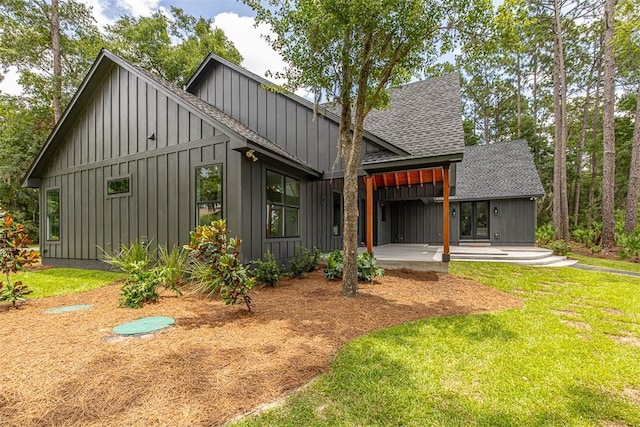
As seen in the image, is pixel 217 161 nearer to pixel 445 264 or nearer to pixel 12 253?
pixel 12 253

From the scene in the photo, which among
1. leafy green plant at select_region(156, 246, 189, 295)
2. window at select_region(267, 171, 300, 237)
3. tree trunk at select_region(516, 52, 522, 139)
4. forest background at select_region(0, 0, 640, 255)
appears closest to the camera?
leafy green plant at select_region(156, 246, 189, 295)

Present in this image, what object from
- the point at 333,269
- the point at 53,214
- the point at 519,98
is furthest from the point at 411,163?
the point at 519,98

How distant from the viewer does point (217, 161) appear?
21.5 feet

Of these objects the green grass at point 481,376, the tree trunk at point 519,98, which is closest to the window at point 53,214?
the green grass at point 481,376

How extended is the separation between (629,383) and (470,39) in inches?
203

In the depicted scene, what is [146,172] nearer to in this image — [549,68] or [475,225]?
[475,225]

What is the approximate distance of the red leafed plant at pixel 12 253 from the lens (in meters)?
4.71

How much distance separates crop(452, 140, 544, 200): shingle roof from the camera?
13797 mm

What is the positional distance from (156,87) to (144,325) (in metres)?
6.14

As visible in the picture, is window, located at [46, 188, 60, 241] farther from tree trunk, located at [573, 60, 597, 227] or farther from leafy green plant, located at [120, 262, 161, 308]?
tree trunk, located at [573, 60, 597, 227]

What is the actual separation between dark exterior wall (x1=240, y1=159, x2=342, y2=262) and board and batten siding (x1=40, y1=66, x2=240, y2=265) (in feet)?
1.38

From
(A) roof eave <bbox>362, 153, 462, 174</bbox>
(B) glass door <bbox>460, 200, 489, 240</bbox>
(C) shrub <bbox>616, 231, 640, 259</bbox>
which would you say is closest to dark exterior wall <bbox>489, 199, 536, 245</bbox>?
(B) glass door <bbox>460, 200, 489, 240</bbox>

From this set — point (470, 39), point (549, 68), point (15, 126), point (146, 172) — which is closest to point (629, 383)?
point (470, 39)

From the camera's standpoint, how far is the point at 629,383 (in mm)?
2697
